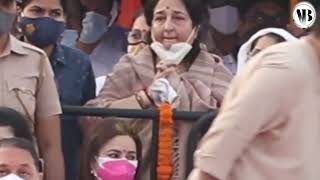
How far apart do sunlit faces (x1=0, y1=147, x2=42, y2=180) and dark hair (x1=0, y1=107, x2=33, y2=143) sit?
0.24m

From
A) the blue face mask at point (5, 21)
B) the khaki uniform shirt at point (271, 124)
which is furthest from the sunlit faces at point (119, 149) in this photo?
the khaki uniform shirt at point (271, 124)

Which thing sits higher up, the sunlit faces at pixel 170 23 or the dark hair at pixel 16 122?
the sunlit faces at pixel 170 23

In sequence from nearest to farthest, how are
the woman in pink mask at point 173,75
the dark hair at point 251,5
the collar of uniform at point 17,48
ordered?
the collar of uniform at point 17,48, the woman in pink mask at point 173,75, the dark hair at point 251,5

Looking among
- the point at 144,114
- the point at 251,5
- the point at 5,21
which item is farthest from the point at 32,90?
the point at 251,5

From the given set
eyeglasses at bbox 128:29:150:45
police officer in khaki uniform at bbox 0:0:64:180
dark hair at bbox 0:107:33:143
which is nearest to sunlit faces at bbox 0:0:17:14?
police officer in khaki uniform at bbox 0:0:64:180

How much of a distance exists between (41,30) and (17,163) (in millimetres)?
1264

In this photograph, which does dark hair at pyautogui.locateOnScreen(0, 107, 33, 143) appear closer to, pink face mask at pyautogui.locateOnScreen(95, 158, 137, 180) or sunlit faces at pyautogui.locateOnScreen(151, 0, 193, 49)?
pink face mask at pyautogui.locateOnScreen(95, 158, 137, 180)

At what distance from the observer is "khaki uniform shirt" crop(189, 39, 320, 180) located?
10.6ft

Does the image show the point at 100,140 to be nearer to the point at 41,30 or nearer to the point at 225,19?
the point at 41,30

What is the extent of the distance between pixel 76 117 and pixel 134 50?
90 centimetres

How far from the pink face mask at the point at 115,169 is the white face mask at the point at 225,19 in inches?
81.8

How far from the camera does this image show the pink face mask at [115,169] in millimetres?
5066

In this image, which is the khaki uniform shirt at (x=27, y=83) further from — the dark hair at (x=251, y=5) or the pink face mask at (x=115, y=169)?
the dark hair at (x=251, y=5)

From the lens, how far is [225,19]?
7.08m
